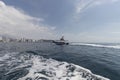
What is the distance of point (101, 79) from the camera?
927cm

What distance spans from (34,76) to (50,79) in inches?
62.6

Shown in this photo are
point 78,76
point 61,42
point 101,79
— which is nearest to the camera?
point 101,79

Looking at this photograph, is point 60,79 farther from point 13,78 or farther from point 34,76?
point 13,78

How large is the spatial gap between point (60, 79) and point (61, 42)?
63.0m

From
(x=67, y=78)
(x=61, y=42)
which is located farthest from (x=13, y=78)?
(x=61, y=42)

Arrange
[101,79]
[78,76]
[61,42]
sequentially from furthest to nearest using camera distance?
[61,42], [78,76], [101,79]

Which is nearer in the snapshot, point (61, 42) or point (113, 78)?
point (113, 78)

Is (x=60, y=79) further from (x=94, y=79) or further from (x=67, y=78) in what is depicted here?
(x=94, y=79)

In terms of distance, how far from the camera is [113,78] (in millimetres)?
9812

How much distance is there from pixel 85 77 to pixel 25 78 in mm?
5244

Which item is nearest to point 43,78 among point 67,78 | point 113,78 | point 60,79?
point 60,79

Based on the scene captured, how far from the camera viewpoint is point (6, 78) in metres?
9.82

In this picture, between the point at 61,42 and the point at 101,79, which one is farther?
the point at 61,42

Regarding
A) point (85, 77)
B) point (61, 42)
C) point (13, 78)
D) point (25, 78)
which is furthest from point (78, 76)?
point (61, 42)
